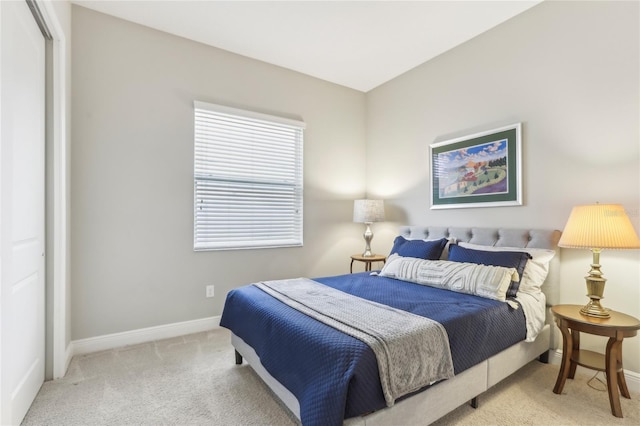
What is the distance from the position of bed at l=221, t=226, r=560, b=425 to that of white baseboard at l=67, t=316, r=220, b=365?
891 millimetres

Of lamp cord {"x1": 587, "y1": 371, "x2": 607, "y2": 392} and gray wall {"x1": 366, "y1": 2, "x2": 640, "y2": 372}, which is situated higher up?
gray wall {"x1": 366, "y1": 2, "x2": 640, "y2": 372}

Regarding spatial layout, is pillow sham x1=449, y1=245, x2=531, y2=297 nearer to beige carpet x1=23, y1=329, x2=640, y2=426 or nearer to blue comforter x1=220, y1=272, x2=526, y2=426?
blue comforter x1=220, y1=272, x2=526, y2=426

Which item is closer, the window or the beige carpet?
the beige carpet

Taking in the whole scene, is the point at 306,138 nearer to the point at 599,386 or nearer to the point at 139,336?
the point at 139,336

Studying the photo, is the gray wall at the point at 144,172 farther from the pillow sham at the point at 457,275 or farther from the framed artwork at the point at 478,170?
the framed artwork at the point at 478,170

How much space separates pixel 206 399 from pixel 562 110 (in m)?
3.28

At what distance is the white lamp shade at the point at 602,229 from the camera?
184 cm

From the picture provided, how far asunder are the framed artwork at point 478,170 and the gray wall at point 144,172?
1.79m

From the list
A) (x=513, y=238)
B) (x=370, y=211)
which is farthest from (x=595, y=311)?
(x=370, y=211)

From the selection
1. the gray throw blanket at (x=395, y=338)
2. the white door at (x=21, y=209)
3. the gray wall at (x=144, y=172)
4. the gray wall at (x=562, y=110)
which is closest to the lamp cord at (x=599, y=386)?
the gray wall at (x=562, y=110)

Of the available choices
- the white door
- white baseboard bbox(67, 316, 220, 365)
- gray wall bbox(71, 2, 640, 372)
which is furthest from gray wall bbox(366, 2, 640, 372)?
the white door

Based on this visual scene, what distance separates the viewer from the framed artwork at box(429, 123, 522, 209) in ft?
8.87

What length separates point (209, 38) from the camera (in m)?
3.04

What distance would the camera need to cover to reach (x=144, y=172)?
286 centimetres
